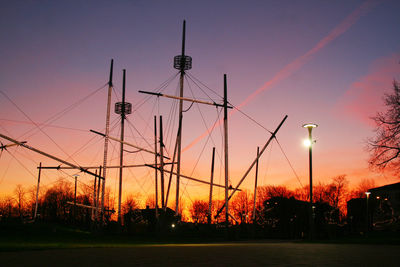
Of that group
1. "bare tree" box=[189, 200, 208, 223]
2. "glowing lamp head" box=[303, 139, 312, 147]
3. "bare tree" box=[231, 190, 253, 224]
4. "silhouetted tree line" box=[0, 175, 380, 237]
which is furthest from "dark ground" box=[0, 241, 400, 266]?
"bare tree" box=[189, 200, 208, 223]

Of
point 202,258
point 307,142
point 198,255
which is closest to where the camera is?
point 202,258

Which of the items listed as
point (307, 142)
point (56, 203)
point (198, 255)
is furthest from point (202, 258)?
point (56, 203)

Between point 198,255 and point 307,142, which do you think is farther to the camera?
point 307,142

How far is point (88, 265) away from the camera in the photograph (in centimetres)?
959

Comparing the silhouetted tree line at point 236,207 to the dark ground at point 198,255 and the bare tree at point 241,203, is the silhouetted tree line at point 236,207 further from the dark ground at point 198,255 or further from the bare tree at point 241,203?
the dark ground at point 198,255

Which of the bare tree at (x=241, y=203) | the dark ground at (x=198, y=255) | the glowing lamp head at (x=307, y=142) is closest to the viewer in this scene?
the dark ground at (x=198, y=255)

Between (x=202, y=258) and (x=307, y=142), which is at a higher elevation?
(x=307, y=142)

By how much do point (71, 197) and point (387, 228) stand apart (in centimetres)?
8791

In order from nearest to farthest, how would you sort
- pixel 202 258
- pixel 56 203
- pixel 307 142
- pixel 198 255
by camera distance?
1. pixel 202 258
2. pixel 198 255
3. pixel 307 142
4. pixel 56 203

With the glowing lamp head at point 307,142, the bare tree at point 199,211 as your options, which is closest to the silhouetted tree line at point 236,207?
the bare tree at point 199,211

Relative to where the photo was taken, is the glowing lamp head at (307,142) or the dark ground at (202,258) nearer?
the dark ground at (202,258)

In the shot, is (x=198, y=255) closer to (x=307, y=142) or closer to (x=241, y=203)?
(x=307, y=142)

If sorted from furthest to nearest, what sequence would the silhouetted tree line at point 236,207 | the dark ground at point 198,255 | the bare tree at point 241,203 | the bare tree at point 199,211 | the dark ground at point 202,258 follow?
the bare tree at point 199,211 < the bare tree at point 241,203 < the silhouetted tree line at point 236,207 < the dark ground at point 198,255 < the dark ground at point 202,258

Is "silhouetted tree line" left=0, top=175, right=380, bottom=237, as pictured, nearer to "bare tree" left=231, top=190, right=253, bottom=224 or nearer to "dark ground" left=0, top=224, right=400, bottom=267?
"bare tree" left=231, top=190, right=253, bottom=224
